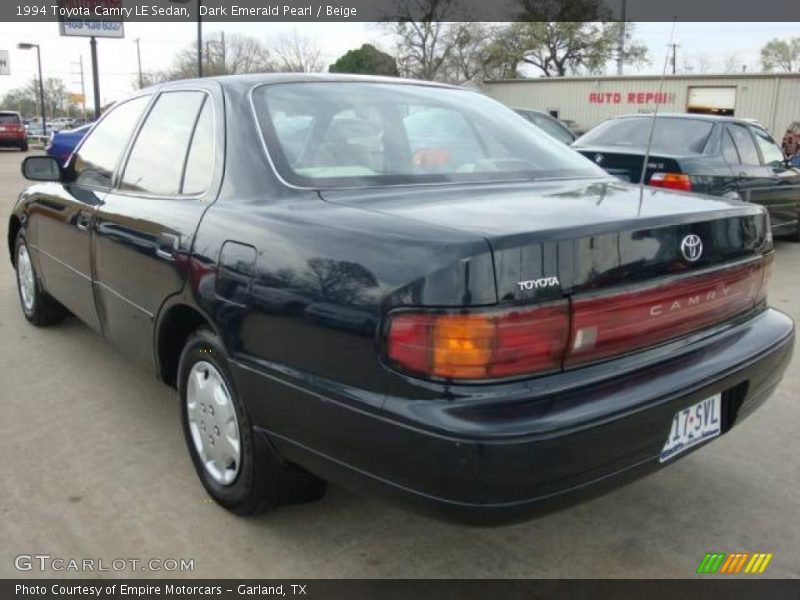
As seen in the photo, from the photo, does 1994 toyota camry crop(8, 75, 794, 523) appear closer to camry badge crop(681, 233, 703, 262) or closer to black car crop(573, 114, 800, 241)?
camry badge crop(681, 233, 703, 262)

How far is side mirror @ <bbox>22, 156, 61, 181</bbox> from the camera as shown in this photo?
4.10 metres

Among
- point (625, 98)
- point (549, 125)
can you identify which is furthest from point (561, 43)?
point (549, 125)

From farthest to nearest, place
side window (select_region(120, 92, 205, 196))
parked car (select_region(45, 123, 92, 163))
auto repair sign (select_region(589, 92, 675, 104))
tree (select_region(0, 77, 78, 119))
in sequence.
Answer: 1. tree (select_region(0, 77, 78, 119))
2. auto repair sign (select_region(589, 92, 675, 104))
3. parked car (select_region(45, 123, 92, 163))
4. side window (select_region(120, 92, 205, 196))

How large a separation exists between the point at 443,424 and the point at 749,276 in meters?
1.40

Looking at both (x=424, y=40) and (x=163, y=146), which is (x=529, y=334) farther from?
(x=424, y=40)

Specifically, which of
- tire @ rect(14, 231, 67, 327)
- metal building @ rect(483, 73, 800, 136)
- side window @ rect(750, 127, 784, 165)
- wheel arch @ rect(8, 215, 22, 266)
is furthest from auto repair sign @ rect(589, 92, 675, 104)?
tire @ rect(14, 231, 67, 327)

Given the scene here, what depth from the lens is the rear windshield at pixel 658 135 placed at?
7508 millimetres

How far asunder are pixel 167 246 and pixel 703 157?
237 inches

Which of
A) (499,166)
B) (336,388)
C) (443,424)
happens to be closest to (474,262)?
(443,424)

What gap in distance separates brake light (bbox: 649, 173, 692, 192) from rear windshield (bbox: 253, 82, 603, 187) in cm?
419

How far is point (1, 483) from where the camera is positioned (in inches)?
116

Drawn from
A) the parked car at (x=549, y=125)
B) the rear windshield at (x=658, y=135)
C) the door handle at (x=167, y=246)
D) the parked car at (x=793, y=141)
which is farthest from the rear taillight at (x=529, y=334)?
the parked car at (x=793, y=141)

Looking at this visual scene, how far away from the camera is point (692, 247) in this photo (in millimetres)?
2254

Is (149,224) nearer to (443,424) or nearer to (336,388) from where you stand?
(336,388)
